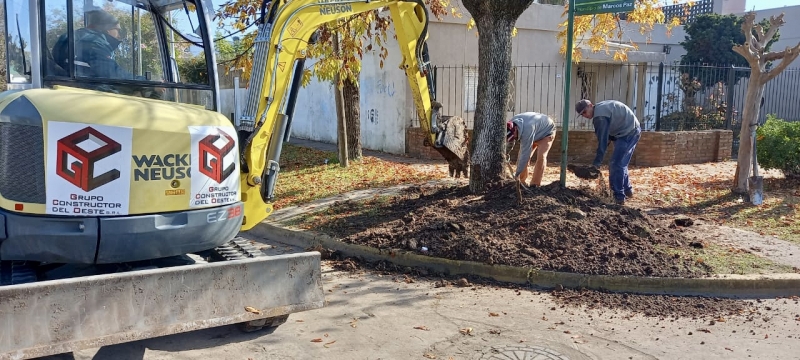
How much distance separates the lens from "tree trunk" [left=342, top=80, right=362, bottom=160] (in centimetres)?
Answer: 1348

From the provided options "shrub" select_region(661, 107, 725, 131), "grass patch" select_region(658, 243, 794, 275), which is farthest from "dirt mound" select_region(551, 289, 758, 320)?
"shrub" select_region(661, 107, 725, 131)

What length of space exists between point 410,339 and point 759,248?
4.54 meters

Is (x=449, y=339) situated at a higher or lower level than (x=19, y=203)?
lower

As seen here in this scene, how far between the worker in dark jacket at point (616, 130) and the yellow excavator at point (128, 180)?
521cm

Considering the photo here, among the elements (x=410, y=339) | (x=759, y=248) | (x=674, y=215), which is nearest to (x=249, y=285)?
(x=410, y=339)

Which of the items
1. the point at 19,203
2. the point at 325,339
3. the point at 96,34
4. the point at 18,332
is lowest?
the point at 325,339

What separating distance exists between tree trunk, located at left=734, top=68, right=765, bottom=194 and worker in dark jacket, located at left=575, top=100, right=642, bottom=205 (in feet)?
5.80

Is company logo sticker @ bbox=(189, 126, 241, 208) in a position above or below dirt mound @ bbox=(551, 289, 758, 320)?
above

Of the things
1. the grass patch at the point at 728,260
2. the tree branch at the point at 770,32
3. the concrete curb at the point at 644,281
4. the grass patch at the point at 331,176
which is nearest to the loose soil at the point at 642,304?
the concrete curb at the point at 644,281

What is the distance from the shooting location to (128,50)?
16.6ft

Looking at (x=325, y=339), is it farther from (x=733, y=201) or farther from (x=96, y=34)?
(x=733, y=201)

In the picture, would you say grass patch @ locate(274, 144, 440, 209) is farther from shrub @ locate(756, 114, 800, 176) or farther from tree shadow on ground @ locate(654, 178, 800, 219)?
shrub @ locate(756, 114, 800, 176)

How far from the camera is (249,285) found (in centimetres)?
454

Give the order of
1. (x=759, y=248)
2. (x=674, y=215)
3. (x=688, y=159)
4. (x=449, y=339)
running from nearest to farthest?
(x=449, y=339), (x=759, y=248), (x=674, y=215), (x=688, y=159)
